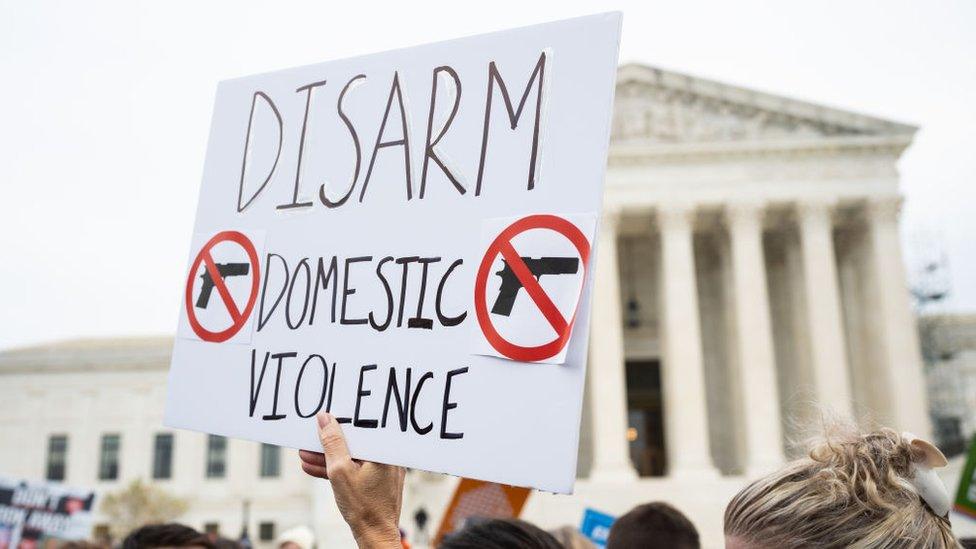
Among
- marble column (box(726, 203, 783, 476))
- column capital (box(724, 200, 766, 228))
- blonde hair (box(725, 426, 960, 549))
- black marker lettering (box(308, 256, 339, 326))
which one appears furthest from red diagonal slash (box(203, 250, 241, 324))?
column capital (box(724, 200, 766, 228))

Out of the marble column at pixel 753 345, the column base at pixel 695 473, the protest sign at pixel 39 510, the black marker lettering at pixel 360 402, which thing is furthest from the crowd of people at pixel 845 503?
the marble column at pixel 753 345

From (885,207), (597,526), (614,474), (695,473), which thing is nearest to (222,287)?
(597,526)

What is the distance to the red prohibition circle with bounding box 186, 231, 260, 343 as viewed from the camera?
349 cm

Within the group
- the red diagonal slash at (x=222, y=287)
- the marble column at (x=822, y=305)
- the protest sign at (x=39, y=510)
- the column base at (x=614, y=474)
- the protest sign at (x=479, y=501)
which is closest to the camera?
the red diagonal slash at (x=222, y=287)

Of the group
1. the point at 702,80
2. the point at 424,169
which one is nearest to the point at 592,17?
the point at 424,169

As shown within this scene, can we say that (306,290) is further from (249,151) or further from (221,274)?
(249,151)

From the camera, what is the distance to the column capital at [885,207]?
111ft

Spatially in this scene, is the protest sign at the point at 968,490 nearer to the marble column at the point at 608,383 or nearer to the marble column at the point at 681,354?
the marble column at the point at 608,383

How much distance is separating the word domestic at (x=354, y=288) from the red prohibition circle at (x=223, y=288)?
0.07 metres

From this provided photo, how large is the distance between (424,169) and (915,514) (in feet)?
6.54

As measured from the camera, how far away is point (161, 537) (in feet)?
15.0

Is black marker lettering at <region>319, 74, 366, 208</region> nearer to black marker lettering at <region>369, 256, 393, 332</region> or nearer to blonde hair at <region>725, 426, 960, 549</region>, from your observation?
black marker lettering at <region>369, 256, 393, 332</region>

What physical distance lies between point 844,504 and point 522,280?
3.98ft

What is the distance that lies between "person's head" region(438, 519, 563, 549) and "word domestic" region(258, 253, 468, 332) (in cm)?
75
